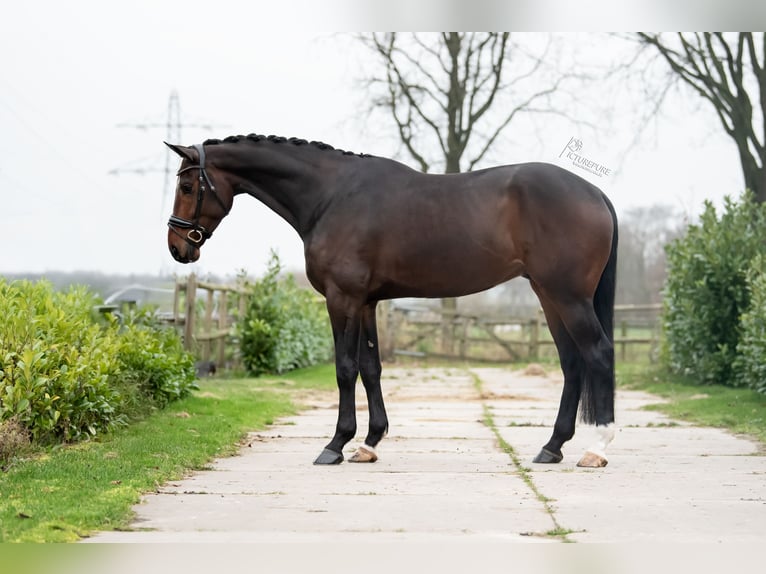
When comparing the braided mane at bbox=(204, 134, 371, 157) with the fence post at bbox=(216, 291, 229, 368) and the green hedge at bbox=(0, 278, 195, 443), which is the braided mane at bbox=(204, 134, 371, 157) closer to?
the green hedge at bbox=(0, 278, 195, 443)

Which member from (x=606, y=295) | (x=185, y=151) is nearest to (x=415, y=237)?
(x=606, y=295)

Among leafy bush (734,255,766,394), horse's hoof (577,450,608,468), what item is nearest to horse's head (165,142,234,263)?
horse's hoof (577,450,608,468)

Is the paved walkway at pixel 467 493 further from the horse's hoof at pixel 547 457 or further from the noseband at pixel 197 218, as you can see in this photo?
the noseband at pixel 197 218

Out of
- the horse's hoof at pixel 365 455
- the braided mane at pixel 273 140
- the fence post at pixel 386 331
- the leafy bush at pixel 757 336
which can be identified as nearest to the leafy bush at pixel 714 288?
the leafy bush at pixel 757 336

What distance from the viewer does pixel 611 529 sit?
3.68 m

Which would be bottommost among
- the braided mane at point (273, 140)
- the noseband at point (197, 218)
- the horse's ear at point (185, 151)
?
the noseband at point (197, 218)

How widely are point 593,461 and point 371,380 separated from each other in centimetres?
145

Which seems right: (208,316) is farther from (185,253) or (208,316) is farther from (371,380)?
(371,380)

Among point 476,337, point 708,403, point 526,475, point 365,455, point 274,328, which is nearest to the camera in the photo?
point 526,475

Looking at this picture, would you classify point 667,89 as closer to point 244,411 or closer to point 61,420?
point 244,411

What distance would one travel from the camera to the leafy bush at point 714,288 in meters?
10.8

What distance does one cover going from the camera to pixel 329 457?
5500 millimetres

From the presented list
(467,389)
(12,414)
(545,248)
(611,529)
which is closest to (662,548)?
(611,529)

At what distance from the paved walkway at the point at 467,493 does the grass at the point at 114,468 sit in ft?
0.50
